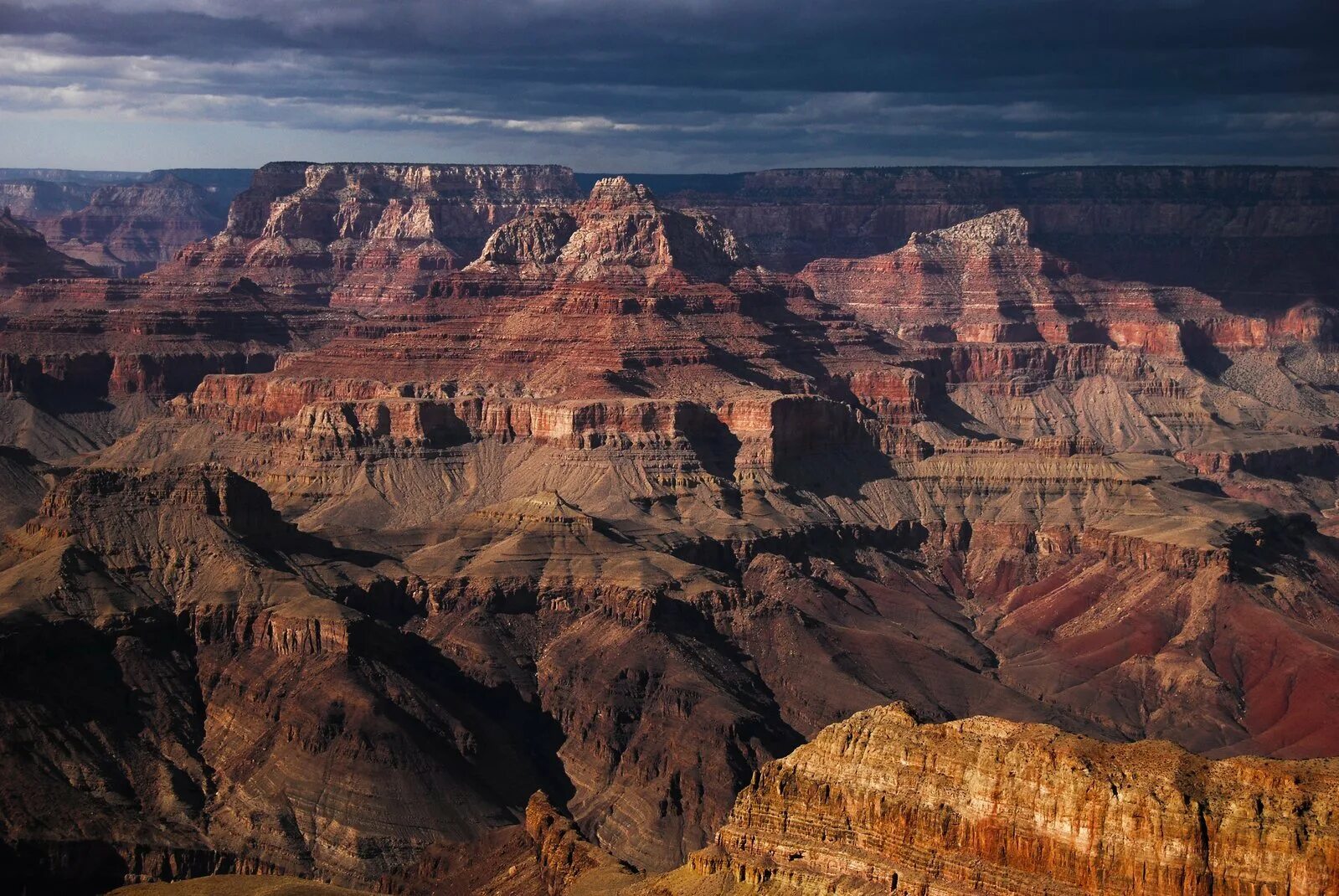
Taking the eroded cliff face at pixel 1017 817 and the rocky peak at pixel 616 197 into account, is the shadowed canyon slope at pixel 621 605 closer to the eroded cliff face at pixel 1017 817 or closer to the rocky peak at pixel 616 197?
the eroded cliff face at pixel 1017 817

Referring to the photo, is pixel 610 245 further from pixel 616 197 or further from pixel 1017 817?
pixel 1017 817

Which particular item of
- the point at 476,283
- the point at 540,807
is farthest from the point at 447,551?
the point at 476,283

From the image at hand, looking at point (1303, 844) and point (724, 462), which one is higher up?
point (1303, 844)

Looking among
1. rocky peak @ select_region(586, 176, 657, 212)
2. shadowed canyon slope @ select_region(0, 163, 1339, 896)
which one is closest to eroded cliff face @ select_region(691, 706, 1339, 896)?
shadowed canyon slope @ select_region(0, 163, 1339, 896)

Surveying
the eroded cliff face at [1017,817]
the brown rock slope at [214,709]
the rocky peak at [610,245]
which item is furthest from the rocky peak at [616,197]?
the eroded cliff face at [1017,817]

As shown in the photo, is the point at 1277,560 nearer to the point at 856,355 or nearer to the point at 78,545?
the point at 856,355

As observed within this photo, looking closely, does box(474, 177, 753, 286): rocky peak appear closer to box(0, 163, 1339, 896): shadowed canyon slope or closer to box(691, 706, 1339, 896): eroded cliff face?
box(0, 163, 1339, 896): shadowed canyon slope
